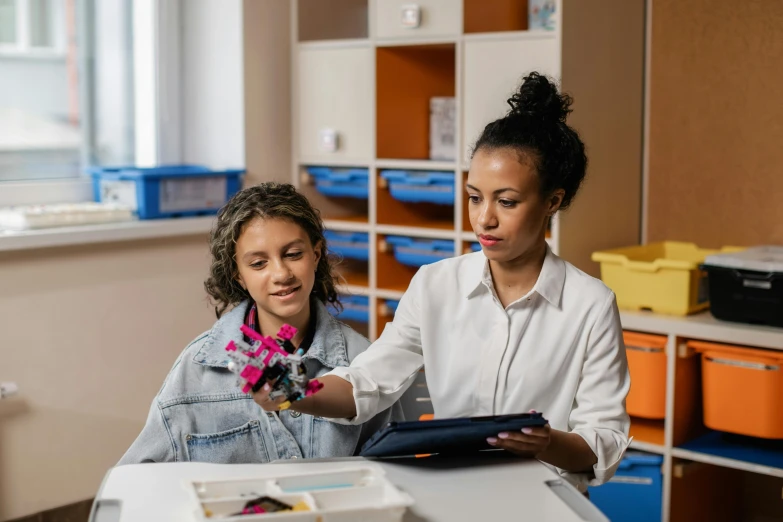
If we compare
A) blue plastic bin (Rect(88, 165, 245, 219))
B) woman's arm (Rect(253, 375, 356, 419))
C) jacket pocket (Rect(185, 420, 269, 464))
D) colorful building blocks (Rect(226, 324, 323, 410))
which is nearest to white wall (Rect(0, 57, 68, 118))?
blue plastic bin (Rect(88, 165, 245, 219))

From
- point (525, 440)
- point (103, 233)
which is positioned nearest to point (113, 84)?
point (103, 233)

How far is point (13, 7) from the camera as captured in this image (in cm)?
267

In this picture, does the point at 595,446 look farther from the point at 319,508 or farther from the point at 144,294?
the point at 144,294

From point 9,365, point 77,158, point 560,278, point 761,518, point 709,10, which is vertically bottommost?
point 761,518

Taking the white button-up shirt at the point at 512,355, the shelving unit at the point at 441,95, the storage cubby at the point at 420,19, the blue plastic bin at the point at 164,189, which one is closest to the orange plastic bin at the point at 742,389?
the shelving unit at the point at 441,95

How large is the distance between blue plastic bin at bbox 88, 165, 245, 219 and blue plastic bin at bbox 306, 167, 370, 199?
281mm

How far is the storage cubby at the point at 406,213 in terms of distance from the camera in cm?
296


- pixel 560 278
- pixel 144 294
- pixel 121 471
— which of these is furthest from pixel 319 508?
pixel 144 294

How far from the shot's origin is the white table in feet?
3.63

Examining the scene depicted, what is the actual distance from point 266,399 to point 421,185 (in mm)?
1760

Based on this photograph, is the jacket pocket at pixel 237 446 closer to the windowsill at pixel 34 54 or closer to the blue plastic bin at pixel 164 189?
the blue plastic bin at pixel 164 189

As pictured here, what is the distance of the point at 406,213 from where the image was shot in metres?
3.06

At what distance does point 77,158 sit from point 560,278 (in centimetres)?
191

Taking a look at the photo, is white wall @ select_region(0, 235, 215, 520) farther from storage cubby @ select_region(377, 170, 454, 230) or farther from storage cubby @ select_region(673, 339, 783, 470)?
storage cubby @ select_region(673, 339, 783, 470)
